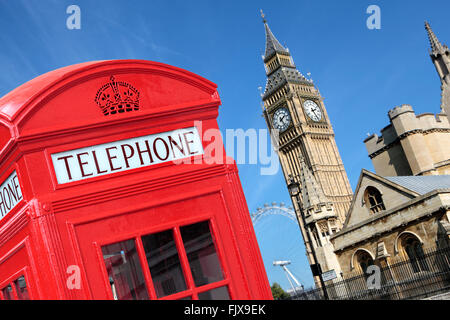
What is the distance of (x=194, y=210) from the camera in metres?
3.44

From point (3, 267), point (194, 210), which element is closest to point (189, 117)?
point (194, 210)

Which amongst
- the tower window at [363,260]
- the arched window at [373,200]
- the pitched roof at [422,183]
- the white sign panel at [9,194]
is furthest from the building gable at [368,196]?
the white sign panel at [9,194]

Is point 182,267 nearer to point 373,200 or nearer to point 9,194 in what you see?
point 9,194

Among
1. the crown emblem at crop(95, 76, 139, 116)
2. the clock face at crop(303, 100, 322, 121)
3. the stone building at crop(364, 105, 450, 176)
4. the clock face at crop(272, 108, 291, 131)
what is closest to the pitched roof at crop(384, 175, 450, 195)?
the stone building at crop(364, 105, 450, 176)

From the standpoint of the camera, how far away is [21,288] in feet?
11.7

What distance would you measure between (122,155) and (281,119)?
7860 cm

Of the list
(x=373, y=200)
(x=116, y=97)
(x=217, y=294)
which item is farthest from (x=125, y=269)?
(x=373, y=200)

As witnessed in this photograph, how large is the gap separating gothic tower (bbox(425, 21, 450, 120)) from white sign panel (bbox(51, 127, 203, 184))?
171 feet

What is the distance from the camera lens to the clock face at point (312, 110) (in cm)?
8062

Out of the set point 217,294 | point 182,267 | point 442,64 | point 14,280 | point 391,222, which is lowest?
point 217,294

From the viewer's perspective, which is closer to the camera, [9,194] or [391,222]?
[9,194]

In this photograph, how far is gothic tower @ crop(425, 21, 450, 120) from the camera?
50.5 meters

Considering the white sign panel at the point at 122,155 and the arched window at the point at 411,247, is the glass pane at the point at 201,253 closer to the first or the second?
the white sign panel at the point at 122,155

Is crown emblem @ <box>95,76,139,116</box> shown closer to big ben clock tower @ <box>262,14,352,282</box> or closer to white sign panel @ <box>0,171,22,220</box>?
white sign panel @ <box>0,171,22,220</box>
